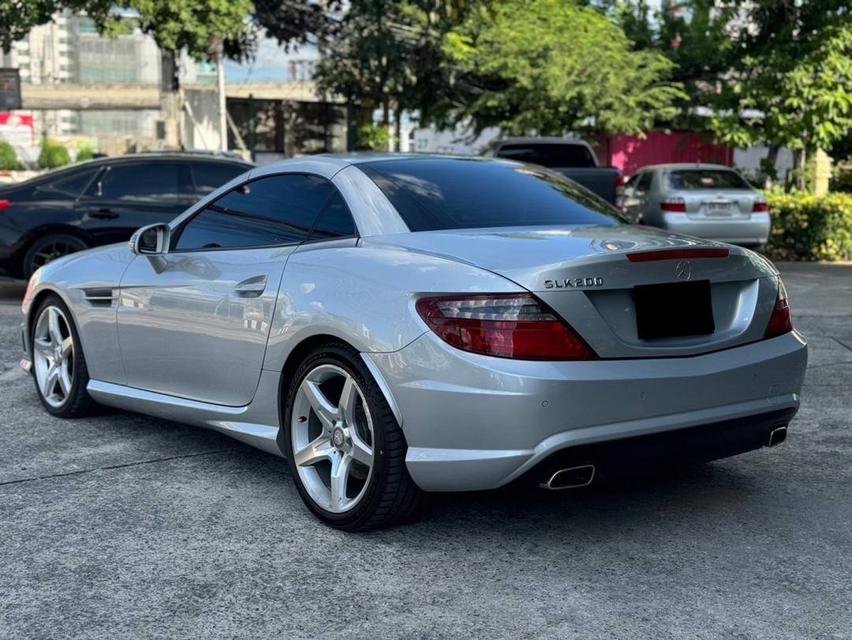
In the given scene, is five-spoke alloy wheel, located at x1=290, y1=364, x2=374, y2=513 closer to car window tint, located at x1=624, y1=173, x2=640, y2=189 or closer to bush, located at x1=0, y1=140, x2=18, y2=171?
car window tint, located at x1=624, y1=173, x2=640, y2=189

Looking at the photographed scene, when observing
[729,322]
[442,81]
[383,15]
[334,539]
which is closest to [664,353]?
[729,322]

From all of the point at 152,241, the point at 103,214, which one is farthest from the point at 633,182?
the point at 152,241

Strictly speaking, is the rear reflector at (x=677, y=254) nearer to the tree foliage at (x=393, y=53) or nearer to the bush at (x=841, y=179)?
the tree foliage at (x=393, y=53)

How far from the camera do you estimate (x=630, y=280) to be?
405 cm

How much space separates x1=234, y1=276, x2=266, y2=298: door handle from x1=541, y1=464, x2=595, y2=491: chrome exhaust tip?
1538mm

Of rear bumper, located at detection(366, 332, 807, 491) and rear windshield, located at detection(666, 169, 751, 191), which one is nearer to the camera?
rear bumper, located at detection(366, 332, 807, 491)

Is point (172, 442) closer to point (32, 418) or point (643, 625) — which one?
point (32, 418)

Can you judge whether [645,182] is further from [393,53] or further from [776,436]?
[776,436]

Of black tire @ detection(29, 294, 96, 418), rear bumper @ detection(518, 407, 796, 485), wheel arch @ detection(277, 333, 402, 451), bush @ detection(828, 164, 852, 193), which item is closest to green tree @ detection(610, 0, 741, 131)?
bush @ detection(828, 164, 852, 193)

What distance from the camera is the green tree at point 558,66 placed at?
2623 cm

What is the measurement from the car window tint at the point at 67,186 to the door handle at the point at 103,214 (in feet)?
0.93

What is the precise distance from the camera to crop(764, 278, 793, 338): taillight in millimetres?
4526

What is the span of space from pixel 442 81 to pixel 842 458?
2577 cm

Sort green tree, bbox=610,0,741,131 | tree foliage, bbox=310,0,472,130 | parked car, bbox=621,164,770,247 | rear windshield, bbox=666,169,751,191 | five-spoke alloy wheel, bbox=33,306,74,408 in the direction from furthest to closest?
green tree, bbox=610,0,741,131
tree foliage, bbox=310,0,472,130
rear windshield, bbox=666,169,751,191
parked car, bbox=621,164,770,247
five-spoke alloy wheel, bbox=33,306,74,408
